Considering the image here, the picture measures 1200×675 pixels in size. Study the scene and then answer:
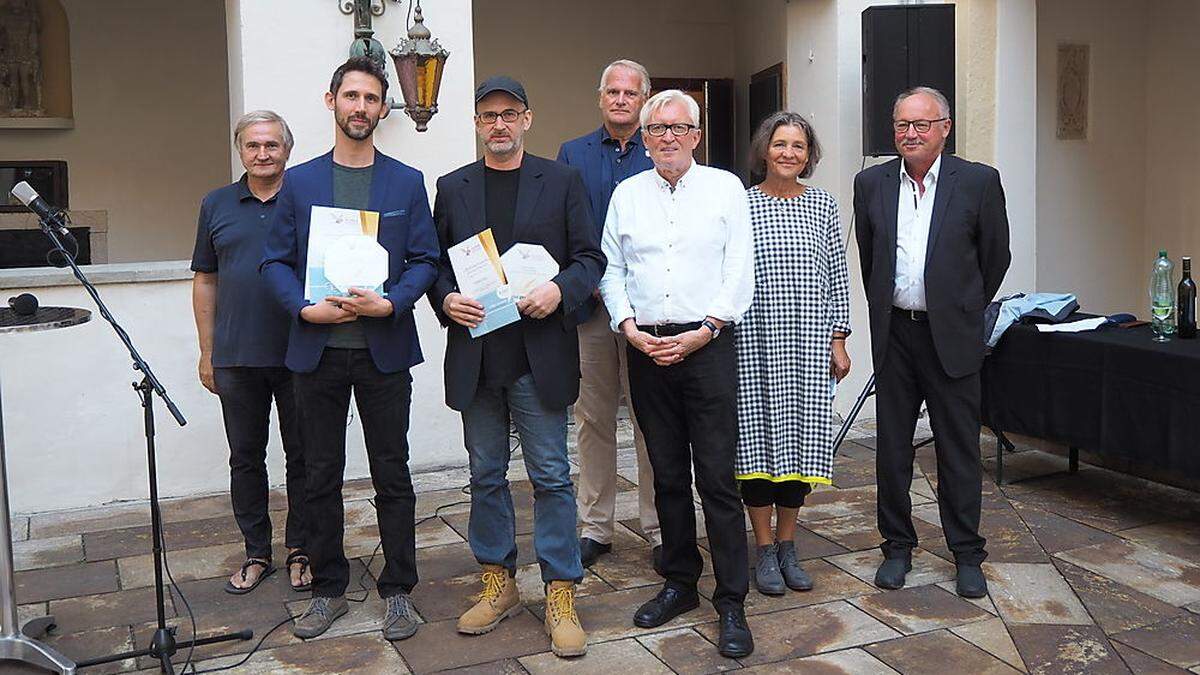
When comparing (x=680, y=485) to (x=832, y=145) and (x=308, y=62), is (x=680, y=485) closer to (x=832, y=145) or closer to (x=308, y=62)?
(x=308, y=62)

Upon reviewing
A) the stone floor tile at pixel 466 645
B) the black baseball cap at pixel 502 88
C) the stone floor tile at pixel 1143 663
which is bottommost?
the stone floor tile at pixel 1143 663

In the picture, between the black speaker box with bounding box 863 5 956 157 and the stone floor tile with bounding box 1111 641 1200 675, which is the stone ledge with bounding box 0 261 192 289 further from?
the stone floor tile with bounding box 1111 641 1200 675

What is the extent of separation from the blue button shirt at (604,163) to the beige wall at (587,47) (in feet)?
13.5

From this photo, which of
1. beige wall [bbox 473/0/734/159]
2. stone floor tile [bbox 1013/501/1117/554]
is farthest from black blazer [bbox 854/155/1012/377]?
beige wall [bbox 473/0/734/159]

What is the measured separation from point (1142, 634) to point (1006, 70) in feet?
12.7

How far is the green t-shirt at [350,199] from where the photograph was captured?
3.74 m

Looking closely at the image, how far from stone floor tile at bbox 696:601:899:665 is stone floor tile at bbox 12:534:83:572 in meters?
2.58

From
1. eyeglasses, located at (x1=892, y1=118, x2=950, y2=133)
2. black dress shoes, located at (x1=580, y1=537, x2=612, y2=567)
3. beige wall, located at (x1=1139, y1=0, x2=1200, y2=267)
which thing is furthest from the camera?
beige wall, located at (x1=1139, y1=0, x2=1200, y2=267)

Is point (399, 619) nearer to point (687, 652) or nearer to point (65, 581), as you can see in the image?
point (687, 652)

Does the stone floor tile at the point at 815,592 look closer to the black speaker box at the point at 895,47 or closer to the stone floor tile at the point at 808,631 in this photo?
the stone floor tile at the point at 808,631

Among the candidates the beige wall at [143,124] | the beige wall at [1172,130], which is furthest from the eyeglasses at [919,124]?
the beige wall at [143,124]

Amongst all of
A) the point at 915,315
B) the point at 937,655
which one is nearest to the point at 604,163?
the point at 915,315

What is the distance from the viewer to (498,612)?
12.8ft

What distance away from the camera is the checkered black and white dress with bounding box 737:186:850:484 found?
4.04m
